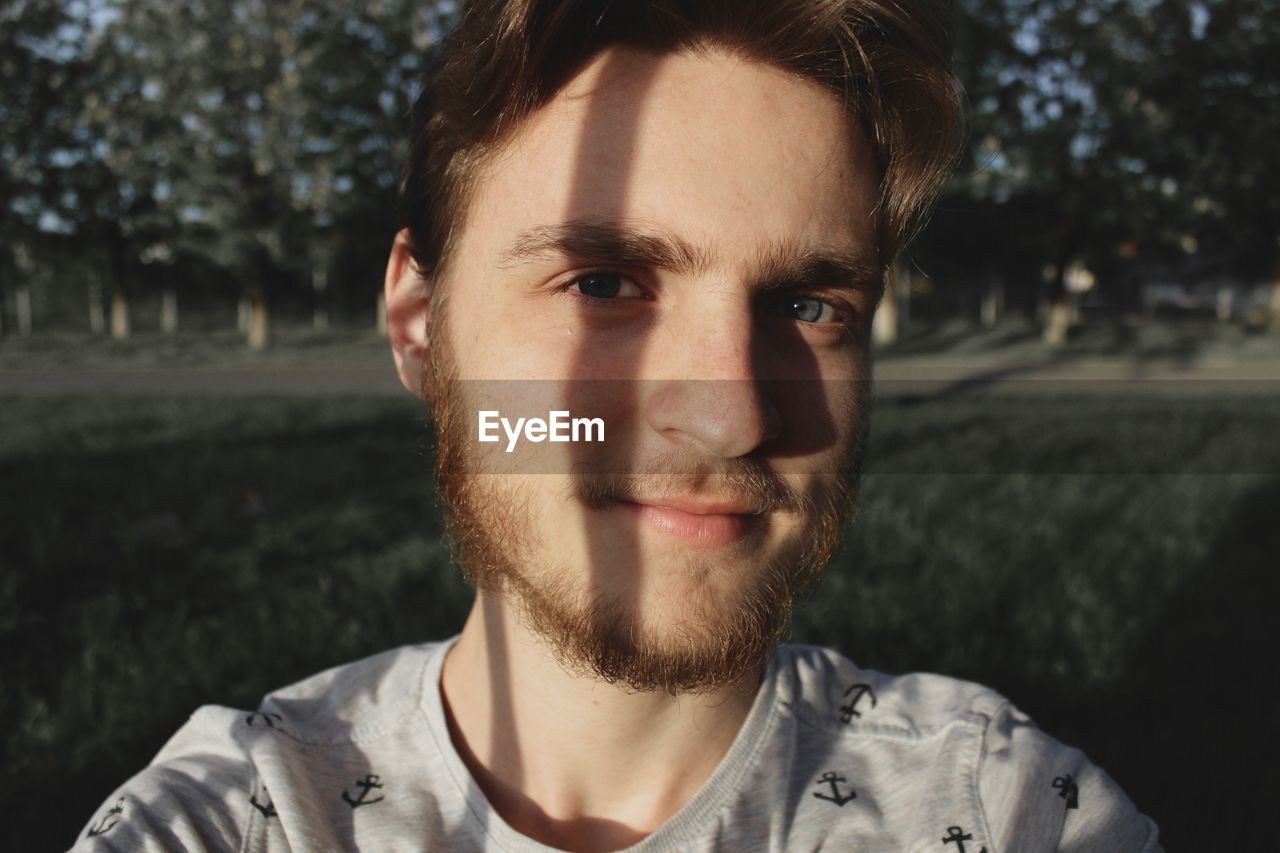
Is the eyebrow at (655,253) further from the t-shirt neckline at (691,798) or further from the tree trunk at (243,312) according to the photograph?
the tree trunk at (243,312)

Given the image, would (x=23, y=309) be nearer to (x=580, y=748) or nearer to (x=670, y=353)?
(x=580, y=748)

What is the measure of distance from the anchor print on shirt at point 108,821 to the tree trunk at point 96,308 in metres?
34.2

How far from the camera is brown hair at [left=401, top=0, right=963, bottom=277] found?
154cm

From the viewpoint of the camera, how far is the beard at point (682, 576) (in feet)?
4.71

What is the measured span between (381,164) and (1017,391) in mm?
16800

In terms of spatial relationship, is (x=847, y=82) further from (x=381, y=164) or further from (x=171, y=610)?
(x=381, y=164)

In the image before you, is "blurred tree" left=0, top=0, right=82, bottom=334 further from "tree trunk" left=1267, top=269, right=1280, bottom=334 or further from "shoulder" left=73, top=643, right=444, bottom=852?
"tree trunk" left=1267, top=269, right=1280, bottom=334

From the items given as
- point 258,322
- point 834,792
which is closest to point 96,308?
point 258,322

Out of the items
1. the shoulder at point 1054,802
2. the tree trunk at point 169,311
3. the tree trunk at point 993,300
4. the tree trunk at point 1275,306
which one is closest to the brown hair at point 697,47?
the shoulder at point 1054,802

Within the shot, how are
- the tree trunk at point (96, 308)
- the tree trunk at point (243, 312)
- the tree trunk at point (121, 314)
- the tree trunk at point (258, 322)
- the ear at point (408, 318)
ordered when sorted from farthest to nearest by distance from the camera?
the tree trunk at point (243, 312) < the tree trunk at point (96, 308) < the tree trunk at point (121, 314) < the tree trunk at point (258, 322) < the ear at point (408, 318)

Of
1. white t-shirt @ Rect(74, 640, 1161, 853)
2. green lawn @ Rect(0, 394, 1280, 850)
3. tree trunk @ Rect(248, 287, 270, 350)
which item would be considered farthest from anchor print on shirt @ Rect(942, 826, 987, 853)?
tree trunk @ Rect(248, 287, 270, 350)

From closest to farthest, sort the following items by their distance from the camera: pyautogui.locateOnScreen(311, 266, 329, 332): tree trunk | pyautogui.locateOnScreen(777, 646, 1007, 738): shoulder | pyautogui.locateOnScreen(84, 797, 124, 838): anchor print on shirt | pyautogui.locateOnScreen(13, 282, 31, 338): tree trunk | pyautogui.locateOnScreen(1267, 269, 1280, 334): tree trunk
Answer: pyautogui.locateOnScreen(84, 797, 124, 838): anchor print on shirt
pyautogui.locateOnScreen(777, 646, 1007, 738): shoulder
pyautogui.locateOnScreen(1267, 269, 1280, 334): tree trunk
pyautogui.locateOnScreen(13, 282, 31, 338): tree trunk
pyautogui.locateOnScreen(311, 266, 329, 332): tree trunk

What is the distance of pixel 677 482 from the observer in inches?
56.2

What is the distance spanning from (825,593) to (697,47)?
3364mm
